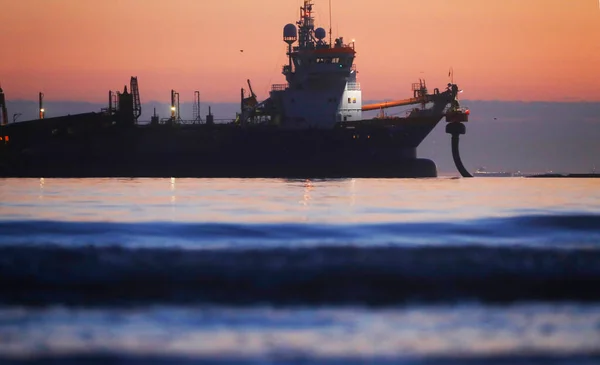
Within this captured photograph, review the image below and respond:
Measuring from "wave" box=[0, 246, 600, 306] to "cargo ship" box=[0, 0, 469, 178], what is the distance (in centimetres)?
4344

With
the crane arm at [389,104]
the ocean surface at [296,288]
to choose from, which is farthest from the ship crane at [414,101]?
the ocean surface at [296,288]

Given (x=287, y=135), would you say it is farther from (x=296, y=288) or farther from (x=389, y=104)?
(x=296, y=288)

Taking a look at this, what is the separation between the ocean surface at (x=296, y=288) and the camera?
39.9ft

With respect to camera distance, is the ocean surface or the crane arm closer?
the ocean surface

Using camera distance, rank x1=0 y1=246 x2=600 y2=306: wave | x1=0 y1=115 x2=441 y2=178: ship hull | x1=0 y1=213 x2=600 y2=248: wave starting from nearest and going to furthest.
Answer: x1=0 y1=246 x2=600 y2=306: wave
x1=0 y1=213 x2=600 y2=248: wave
x1=0 y1=115 x2=441 y2=178: ship hull

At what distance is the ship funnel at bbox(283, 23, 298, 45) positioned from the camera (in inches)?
2736

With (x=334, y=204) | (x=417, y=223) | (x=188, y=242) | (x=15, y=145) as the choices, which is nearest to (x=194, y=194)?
(x=334, y=204)

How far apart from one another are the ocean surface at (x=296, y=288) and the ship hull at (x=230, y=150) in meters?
32.4

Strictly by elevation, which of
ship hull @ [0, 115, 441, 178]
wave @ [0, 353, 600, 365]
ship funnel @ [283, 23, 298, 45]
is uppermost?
ship funnel @ [283, 23, 298, 45]

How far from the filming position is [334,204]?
3838 cm

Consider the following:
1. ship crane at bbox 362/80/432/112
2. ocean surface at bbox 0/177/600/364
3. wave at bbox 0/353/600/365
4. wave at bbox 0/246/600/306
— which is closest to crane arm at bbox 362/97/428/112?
ship crane at bbox 362/80/432/112

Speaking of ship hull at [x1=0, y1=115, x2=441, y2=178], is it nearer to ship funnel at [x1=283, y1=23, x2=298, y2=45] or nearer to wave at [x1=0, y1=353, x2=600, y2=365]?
ship funnel at [x1=283, y1=23, x2=298, y2=45]

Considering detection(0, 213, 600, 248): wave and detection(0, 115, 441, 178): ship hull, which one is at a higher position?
detection(0, 115, 441, 178): ship hull

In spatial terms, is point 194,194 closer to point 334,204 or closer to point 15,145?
point 334,204
